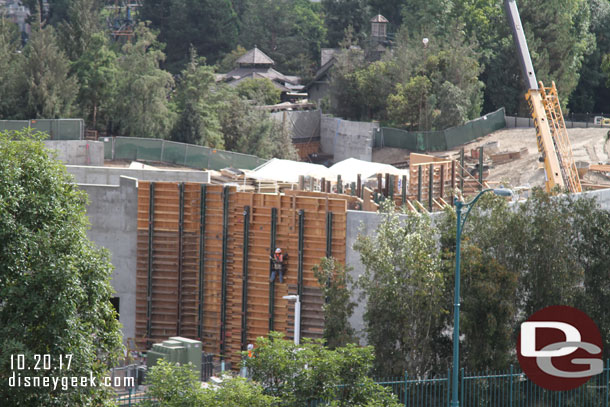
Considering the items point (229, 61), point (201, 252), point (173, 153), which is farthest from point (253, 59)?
point (201, 252)

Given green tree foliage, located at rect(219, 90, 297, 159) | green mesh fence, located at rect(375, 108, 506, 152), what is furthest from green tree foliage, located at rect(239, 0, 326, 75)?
green tree foliage, located at rect(219, 90, 297, 159)

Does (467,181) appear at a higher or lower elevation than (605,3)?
lower

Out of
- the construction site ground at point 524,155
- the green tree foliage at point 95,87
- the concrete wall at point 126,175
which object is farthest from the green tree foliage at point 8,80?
the construction site ground at point 524,155

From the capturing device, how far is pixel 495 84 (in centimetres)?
7781

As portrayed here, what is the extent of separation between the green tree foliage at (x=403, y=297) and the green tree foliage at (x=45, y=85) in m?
38.3

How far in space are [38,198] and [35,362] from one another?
324 cm

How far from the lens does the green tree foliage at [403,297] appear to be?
89.9ft

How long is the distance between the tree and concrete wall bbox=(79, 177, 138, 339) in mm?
15736

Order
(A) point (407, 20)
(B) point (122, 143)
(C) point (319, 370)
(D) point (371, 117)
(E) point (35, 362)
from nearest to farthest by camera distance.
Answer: (E) point (35, 362)
(C) point (319, 370)
(B) point (122, 143)
(D) point (371, 117)
(A) point (407, 20)

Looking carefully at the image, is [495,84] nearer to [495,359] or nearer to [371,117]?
[371,117]

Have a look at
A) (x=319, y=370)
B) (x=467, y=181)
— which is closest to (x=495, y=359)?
(x=319, y=370)

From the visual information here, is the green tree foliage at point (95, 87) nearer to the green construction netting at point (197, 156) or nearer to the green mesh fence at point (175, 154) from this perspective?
the green mesh fence at point (175, 154)

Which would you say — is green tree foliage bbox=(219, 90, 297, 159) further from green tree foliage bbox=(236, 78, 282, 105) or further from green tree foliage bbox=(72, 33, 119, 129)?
green tree foliage bbox=(236, 78, 282, 105)

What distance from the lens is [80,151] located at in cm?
5412
